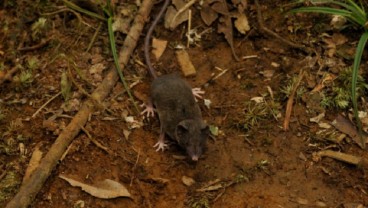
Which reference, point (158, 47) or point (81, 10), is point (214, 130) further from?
point (81, 10)

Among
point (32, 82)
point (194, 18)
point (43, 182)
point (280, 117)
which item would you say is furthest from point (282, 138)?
point (32, 82)

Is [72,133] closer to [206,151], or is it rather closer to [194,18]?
→ [206,151]

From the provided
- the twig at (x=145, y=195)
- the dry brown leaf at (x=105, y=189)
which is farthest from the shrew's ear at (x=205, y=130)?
the dry brown leaf at (x=105, y=189)

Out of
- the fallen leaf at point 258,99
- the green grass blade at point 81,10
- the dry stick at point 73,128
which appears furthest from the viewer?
the green grass blade at point 81,10

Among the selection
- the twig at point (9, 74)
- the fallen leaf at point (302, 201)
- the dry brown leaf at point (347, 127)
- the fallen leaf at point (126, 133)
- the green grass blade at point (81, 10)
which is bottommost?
the fallen leaf at point (302, 201)

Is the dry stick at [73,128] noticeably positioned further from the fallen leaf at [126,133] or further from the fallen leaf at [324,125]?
the fallen leaf at [324,125]
